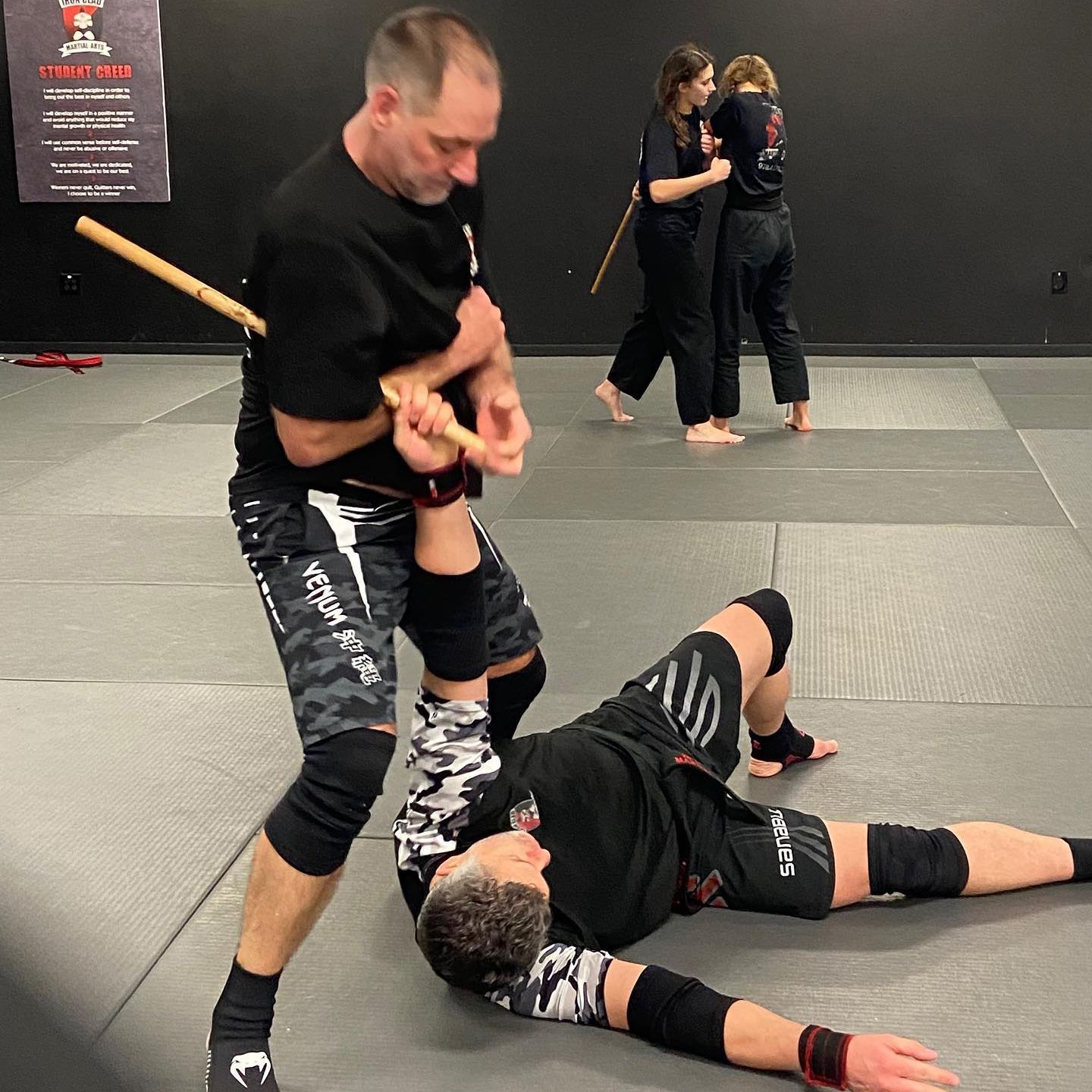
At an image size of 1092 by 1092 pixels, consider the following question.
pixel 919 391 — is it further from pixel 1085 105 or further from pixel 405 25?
pixel 405 25

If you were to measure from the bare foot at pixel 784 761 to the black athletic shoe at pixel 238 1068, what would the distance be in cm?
133

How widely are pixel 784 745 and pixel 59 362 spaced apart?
653cm

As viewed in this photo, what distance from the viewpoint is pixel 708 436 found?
6160mm

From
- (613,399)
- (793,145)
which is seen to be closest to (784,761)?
(613,399)

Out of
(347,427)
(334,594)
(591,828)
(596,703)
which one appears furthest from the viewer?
(596,703)

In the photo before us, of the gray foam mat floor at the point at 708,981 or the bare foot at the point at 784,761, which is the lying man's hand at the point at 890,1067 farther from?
the bare foot at the point at 784,761

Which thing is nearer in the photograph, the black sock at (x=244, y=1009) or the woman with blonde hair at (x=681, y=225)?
the black sock at (x=244, y=1009)

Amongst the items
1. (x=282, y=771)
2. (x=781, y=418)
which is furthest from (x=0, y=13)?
(x=282, y=771)

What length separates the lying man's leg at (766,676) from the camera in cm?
277

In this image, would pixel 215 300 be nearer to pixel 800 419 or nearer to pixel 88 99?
pixel 800 419

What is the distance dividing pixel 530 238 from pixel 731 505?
3626 millimetres

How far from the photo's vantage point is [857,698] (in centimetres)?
338

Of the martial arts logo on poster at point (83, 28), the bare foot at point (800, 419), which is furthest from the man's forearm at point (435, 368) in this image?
the martial arts logo on poster at point (83, 28)

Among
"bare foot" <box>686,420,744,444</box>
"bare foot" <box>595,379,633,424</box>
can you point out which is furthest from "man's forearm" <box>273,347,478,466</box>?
"bare foot" <box>595,379,633,424</box>
